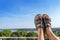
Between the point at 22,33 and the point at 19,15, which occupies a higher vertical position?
the point at 19,15

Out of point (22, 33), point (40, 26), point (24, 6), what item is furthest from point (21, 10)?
point (40, 26)

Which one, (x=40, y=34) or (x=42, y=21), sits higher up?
(x=42, y=21)

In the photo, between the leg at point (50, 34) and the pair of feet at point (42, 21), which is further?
the pair of feet at point (42, 21)

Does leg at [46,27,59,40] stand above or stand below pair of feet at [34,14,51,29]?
below

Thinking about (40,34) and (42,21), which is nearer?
(40,34)

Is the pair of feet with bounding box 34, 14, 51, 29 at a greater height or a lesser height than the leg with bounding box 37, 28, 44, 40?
greater

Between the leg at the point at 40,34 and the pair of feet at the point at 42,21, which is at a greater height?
the pair of feet at the point at 42,21

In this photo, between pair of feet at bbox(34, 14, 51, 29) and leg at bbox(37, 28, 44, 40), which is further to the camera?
pair of feet at bbox(34, 14, 51, 29)

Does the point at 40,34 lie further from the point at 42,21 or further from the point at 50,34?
the point at 42,21

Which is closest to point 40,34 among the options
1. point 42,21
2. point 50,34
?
point 50,34

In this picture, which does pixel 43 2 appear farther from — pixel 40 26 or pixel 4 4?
pixel 40 26

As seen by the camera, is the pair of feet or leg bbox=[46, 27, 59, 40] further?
the pair of feet
